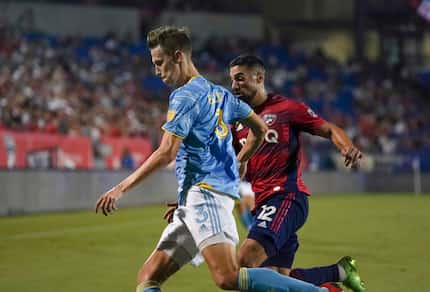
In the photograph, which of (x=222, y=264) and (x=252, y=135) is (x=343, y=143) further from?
(x=222, y=264)

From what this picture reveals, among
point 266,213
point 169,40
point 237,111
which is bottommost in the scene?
point 266,213

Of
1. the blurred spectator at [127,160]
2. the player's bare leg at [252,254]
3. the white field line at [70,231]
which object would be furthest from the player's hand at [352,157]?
the blurred spectator at [127,160]

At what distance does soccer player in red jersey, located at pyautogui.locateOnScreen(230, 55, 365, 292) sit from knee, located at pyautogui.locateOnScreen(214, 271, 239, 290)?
4.44 feet

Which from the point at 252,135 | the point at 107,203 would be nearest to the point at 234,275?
Result: the point at 107,203

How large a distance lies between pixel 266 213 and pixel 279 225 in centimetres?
16

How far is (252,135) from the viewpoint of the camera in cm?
637

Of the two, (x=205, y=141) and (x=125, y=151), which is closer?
(x=205, y=141)

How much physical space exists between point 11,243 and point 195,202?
7505mm

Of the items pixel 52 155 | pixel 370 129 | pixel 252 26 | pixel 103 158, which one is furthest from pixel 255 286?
pixel 252 26

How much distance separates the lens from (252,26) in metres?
37.7

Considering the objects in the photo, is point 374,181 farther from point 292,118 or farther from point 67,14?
point 292,118

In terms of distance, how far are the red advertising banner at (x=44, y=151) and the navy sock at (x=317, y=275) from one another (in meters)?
11.3

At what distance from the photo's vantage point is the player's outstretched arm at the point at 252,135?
6.12m

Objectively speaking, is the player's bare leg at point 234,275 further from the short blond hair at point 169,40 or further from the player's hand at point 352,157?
the player's hand at point 352,157
